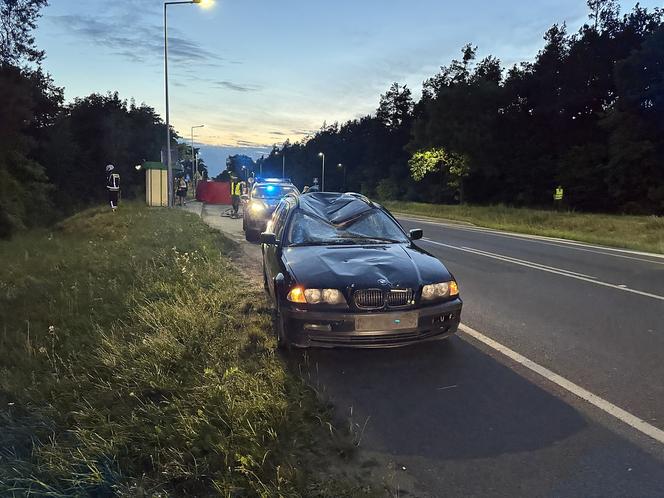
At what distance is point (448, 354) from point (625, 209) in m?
48.5

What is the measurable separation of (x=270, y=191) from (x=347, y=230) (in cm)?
1202

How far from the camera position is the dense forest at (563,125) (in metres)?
45.3

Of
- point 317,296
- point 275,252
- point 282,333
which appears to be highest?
point 275,252

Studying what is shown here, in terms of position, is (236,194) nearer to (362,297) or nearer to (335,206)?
(335,206)

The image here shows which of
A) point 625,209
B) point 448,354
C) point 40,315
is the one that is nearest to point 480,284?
point 448,354

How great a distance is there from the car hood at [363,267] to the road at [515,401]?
0.81m

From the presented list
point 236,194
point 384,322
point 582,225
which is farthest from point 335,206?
point 582,225

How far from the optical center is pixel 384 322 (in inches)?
187

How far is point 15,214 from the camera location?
100 ft

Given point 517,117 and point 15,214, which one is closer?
point 15,214

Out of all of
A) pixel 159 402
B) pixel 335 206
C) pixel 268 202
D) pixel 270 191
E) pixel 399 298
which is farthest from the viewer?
pixel 270 191

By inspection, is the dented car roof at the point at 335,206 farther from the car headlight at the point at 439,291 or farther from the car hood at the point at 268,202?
the car hood at the point at 268,202

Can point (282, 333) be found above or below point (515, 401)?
above

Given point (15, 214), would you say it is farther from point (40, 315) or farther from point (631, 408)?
point (631, 408)
